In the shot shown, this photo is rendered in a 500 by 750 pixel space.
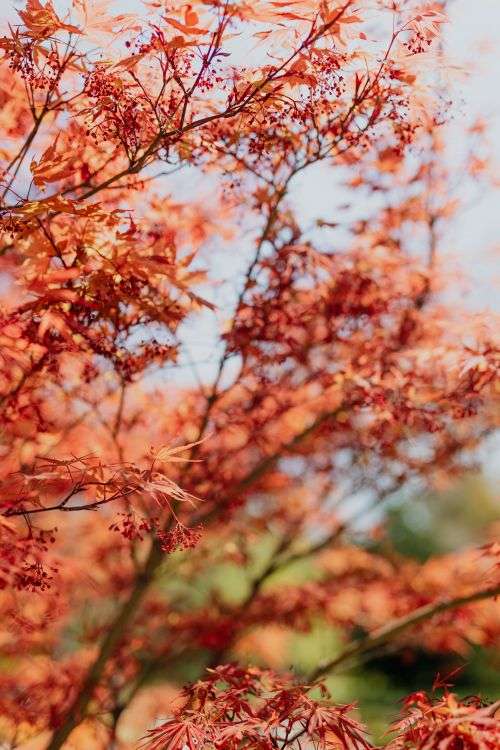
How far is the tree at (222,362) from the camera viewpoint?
1.89m

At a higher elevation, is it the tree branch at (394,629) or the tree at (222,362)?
the tree at (222,362)

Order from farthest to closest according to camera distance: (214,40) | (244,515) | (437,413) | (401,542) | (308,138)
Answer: (401,542) < (244,515) < (437,413) < (308,138) < (214,40)

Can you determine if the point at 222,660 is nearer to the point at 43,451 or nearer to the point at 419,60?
the point at 43,451

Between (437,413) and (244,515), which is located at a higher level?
(244,515)

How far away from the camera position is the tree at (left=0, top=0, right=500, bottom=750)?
189 centimetres

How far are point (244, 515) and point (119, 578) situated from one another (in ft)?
4.07

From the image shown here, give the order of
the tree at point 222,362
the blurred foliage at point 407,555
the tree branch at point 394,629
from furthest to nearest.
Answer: the blurred foliage at point 407,555 → the tree branch at point 394,629 → the tree at point 222,362

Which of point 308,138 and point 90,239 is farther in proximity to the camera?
point 308,138

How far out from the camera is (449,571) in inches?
205

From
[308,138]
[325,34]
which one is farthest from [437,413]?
[325,34]

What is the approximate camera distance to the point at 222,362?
120 inches

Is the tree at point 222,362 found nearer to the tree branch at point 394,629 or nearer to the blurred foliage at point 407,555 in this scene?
the tree branch at point 394,629

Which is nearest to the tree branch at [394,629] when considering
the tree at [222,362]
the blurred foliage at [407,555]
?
the tree at [222,362]

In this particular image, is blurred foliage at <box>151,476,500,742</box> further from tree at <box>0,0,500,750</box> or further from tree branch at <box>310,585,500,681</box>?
tree branch at <box>310,585,500,681</box>
